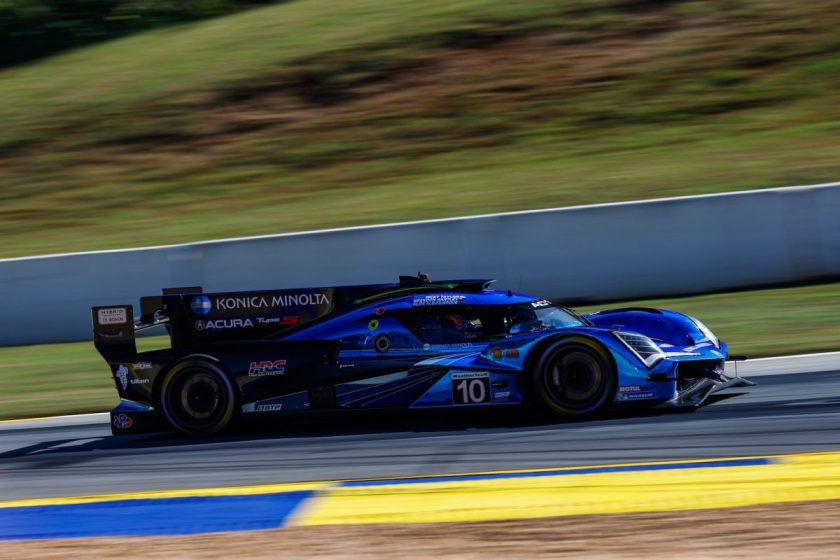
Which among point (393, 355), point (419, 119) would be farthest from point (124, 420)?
point (419, 119)

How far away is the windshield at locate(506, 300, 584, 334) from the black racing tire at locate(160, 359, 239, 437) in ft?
6.90

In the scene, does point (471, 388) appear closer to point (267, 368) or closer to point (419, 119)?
point (267, 368)

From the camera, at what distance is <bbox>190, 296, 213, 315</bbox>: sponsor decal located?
7992mm

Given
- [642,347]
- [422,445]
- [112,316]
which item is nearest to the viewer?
[422,445]

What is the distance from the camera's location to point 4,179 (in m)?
20.5

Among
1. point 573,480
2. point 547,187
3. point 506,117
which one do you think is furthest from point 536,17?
point 573,480

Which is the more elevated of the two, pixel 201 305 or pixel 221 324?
pixel 201 305

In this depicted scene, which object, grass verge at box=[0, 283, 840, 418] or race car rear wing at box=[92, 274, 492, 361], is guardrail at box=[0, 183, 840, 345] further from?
race car rear wing at box=[92, 274, 492, 361]

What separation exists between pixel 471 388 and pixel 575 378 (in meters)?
0.71

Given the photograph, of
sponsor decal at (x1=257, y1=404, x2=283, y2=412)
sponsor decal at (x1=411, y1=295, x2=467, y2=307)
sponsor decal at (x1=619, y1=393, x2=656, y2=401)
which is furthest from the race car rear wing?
sponsor decal at (x1=619, y1=393, x2=656, y2=401)

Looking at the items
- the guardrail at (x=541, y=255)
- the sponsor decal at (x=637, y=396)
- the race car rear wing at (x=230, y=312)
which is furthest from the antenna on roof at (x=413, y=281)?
the guardrail at (x=541, y=255)

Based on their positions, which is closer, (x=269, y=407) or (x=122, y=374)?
(x=269, y=407)

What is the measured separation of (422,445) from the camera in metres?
7.07

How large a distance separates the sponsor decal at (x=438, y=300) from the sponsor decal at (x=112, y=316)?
7.01 feet
